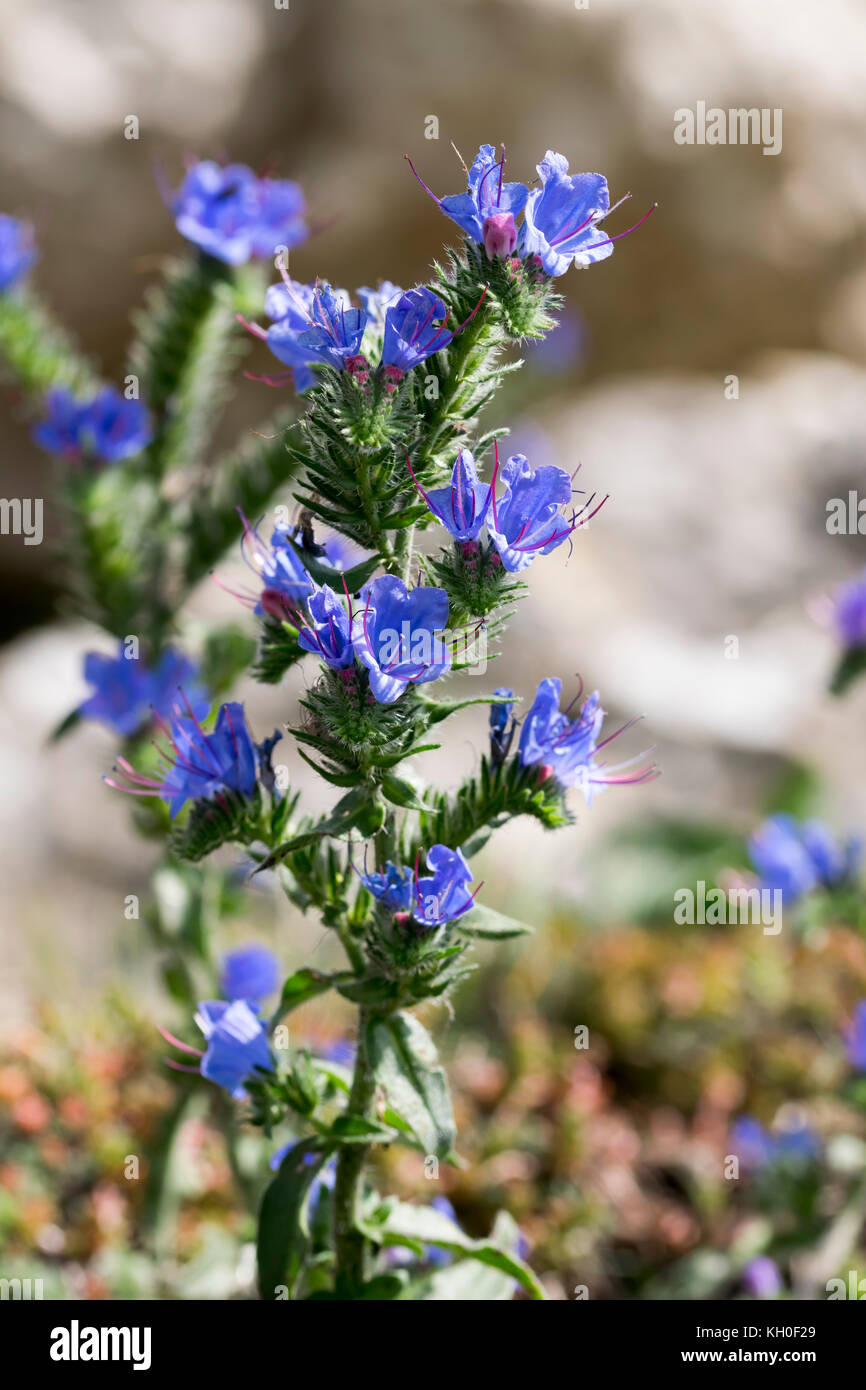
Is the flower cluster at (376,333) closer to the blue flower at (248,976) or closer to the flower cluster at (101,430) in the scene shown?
the flower cluster at (101,430)

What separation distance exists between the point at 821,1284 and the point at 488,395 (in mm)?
2387

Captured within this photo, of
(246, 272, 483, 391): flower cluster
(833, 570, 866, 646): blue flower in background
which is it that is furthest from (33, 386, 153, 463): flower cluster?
(833, 570, 866, 646): blue flower in background

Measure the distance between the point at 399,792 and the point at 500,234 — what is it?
746 mm

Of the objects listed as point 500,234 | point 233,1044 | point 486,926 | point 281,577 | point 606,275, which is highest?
point 606,275

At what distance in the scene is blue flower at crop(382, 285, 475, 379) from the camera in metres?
1.56

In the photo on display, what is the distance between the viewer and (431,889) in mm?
1658

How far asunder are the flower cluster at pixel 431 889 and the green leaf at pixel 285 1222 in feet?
1.51

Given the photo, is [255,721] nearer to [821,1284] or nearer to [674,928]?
[674,928]

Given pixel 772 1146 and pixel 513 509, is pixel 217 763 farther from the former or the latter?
pixel 772 1146

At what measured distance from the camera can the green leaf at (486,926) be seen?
179 cm

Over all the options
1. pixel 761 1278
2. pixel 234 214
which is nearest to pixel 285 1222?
pixel 761 1278

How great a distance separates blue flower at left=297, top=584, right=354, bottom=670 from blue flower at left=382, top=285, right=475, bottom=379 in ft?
1.01

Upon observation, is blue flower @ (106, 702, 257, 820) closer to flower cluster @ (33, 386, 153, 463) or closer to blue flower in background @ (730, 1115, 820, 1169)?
flower cluster @ (33, 386, 153, 463)

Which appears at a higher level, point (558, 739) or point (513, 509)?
point (513, 509)
